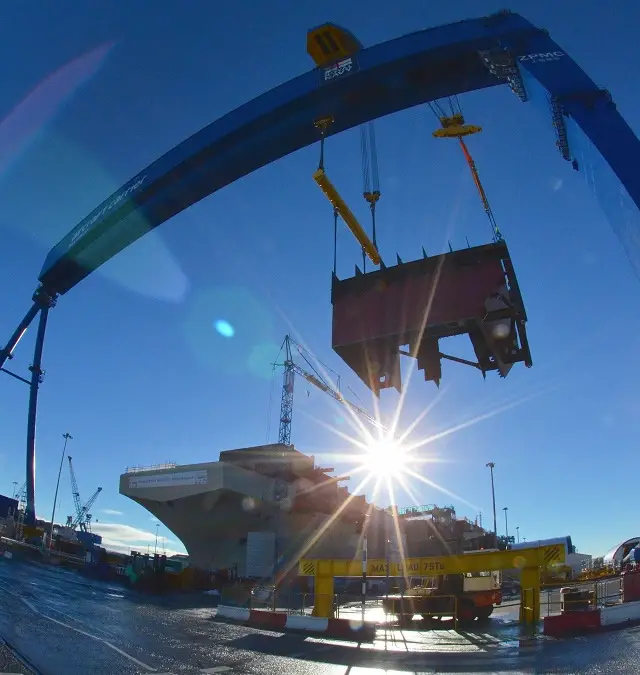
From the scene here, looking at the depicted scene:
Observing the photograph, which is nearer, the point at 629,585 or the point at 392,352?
the point at 392,352

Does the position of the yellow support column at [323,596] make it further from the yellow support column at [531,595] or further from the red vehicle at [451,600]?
the yellow support column at [531,595]

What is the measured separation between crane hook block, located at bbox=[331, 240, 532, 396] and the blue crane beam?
10.00ft

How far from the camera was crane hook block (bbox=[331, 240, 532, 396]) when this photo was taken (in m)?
11.3

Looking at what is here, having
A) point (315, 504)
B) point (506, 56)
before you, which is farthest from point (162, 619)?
point (315, 504)

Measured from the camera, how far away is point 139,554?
121 feet

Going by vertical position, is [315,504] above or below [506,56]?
below

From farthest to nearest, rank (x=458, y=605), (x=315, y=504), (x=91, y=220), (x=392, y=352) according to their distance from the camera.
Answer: (x=315, y=504), (x=91, y=220), (x=458, y=605), (x=392, y=352)

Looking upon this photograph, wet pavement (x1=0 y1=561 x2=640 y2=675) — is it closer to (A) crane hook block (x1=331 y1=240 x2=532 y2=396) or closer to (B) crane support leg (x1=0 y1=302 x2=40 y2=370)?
(A) crane hook block (x1=331 y1=240 x2=532 y2=396)

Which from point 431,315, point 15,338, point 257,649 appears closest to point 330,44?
point 431,315

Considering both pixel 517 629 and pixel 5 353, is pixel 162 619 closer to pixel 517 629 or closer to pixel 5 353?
pixel 517 629

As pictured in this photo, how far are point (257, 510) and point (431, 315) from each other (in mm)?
41715

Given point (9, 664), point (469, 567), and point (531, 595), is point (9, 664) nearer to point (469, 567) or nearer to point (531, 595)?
point (469, 567)

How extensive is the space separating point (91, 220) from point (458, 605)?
21.3 m

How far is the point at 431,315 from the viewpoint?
457 inches
